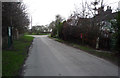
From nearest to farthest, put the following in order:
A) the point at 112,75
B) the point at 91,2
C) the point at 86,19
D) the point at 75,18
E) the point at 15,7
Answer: the point at 112,75, the point at 15,7, the point at 91,2, the point at 86,19, the point at 75,18

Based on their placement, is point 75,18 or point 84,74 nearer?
point 84,74

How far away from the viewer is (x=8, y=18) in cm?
1277

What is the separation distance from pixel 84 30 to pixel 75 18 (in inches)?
198

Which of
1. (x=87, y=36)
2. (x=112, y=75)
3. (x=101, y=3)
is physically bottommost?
(x=112, y=75)

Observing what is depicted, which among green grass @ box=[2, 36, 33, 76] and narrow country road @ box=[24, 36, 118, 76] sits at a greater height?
green grass @ box=[2, 36, 33, 76]

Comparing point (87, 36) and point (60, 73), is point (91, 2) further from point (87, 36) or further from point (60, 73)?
point (60, 73)

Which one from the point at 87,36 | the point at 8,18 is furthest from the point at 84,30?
the point at 8,18

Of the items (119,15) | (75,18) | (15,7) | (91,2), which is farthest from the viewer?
(75,18)

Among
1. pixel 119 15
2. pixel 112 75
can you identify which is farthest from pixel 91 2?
pixel 112 75

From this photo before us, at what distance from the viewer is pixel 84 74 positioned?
17.8 feet

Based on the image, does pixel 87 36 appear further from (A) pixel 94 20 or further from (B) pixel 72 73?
(B) pixel 72 73

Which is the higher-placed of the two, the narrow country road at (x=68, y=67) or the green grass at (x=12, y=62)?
the green grass at (x=12, y=62)

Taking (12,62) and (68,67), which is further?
(12,62)

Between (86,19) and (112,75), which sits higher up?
(86,19)
